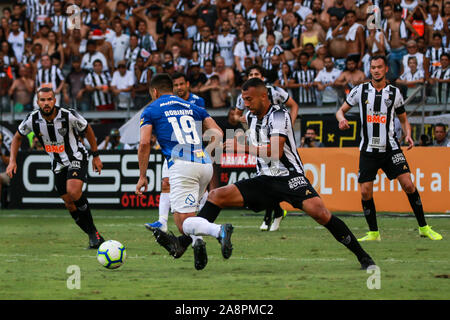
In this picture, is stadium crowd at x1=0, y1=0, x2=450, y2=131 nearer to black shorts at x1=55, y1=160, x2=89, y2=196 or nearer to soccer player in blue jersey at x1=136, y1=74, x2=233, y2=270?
black shorts at x1=55, y1=160, x2=89, y2=196

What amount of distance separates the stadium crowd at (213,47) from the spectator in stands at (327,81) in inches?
0.9

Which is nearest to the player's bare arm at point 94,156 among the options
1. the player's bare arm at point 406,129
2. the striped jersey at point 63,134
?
the striped jersey at point 63,134

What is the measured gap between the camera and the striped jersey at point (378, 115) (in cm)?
1202

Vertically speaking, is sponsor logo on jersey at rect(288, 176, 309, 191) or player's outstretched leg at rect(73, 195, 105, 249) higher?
sponsor logo on jersey at rect(288, 176, 309, 191)

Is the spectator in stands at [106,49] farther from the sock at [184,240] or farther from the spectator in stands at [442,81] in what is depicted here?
the sock at [184,240]

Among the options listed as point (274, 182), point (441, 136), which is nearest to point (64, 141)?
point (274, 182)

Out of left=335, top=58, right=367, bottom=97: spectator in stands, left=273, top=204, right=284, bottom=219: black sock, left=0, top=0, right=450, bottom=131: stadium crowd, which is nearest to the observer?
left=273, top=204, right=284, bottom=219: black sock

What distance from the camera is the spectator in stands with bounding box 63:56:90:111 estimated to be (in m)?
22.4

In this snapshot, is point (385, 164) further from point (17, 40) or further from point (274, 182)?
point (17, 40)

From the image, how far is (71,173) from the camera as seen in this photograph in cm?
1184

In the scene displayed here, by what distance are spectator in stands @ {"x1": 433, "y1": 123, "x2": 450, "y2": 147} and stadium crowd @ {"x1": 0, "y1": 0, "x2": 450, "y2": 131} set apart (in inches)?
41.0

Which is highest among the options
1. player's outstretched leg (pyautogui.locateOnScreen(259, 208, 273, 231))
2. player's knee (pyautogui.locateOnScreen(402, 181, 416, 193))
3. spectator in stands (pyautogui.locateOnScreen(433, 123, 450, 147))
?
spectator in stands (pyautogui.locateOnScreen(433, 123, 450, 147))

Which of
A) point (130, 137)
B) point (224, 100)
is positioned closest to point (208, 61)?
point (224, 100)

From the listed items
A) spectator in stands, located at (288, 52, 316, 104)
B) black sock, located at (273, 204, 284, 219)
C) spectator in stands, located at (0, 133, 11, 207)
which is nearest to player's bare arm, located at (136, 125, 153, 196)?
black sock, located at (273, 204, 284, 219)
